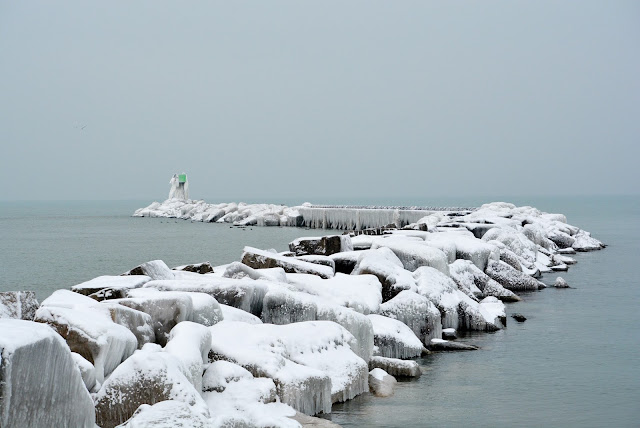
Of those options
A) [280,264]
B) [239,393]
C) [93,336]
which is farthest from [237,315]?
[280,264]

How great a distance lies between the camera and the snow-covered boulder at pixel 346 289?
14.4m

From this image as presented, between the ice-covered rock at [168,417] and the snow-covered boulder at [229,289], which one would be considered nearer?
the ice-covered rock at [168,417]

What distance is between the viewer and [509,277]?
983 inches

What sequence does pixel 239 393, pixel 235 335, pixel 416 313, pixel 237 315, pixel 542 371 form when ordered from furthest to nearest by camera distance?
pixel 416 313 → pixel 542 371 → pixel 237 315 → pixel 235 335 → pixel 239 393

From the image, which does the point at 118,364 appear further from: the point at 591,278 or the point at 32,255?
the point at 32,255

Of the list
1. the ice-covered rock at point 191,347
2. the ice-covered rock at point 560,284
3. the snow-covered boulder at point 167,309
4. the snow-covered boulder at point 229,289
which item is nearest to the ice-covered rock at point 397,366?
the snow-covered boulder at point 229,289

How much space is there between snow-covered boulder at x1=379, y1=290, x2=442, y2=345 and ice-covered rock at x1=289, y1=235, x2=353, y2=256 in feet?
15.3

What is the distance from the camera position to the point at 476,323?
1792cm

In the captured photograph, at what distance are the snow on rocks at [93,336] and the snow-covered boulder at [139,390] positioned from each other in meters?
0.37

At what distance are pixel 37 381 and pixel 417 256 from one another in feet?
44.8

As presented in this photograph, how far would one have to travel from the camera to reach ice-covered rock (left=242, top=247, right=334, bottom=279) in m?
16.2

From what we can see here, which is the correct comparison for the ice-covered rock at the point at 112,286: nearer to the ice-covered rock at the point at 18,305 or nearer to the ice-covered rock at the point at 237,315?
the ice-covered rock at the point at 237,315

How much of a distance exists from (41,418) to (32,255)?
135 ft

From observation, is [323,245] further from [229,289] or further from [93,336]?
[93,336]
